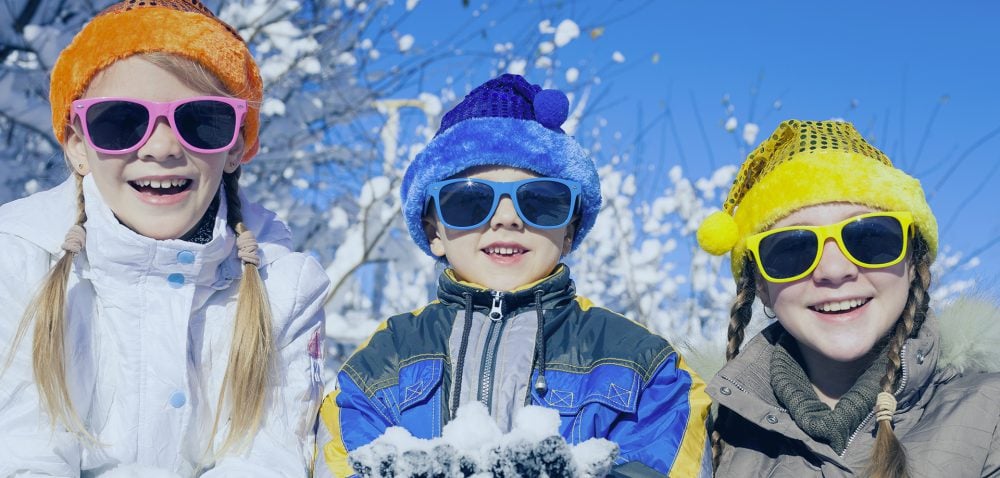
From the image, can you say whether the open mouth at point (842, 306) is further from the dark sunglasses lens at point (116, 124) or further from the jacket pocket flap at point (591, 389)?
the dark sunglasses lens at point (116, 124)

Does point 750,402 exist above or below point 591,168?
below

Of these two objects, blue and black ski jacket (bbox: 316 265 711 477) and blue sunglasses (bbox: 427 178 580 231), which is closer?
blue and black ski jacket (bbox: 316 265 711 477)

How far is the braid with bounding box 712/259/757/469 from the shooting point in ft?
8.26

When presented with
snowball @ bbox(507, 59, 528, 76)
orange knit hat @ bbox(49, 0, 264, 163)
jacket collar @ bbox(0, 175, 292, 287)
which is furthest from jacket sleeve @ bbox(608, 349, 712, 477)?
snowball @ bbox(507, 59, 528, 76)

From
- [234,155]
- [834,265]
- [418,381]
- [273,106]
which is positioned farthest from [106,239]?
[273,106]

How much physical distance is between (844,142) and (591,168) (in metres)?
0.70

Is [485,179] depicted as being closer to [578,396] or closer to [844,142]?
[578,396]

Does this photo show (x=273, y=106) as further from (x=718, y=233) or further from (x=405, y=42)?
(x=718, y=233)

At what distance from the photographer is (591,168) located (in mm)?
2609

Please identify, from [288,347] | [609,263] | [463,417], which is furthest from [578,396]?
[609,263]

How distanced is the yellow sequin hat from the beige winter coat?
11.8 inches

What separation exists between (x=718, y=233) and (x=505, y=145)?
642mm

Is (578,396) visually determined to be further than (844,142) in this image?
No

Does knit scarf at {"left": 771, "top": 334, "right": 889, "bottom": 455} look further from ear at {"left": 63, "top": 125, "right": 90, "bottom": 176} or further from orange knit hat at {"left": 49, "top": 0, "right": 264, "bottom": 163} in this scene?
ear at {"left": 63, "top": 125, "right": 90, "bottom": 176}
